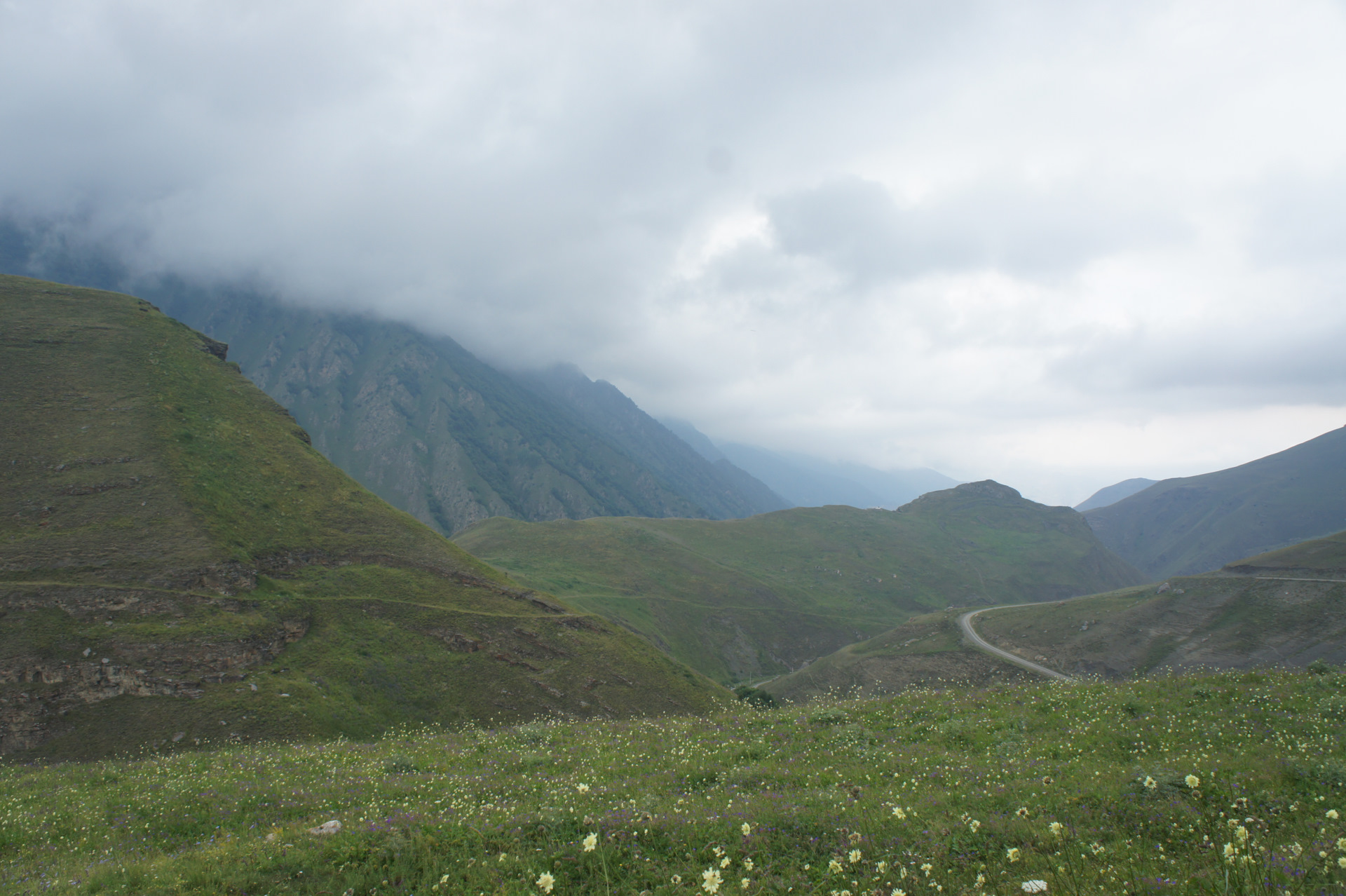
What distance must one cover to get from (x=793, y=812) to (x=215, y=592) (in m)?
53.9

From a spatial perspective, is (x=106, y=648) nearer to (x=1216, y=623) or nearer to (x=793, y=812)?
(x=793, y=812)

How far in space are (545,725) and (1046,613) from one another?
12340 centimetres

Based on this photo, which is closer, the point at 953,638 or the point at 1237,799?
the point at 1237,799

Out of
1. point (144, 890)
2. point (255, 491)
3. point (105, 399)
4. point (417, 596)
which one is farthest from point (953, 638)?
point (105, 399)

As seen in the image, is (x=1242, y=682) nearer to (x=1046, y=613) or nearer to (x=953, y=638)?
(x=953, y=638)

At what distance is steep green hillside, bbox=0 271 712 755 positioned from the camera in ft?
123

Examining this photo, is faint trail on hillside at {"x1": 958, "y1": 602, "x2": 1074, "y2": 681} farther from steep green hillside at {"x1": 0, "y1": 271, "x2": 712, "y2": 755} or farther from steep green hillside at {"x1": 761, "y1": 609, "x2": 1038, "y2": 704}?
steep green hillside at {"x1": 0, "y1": 271, "x2": 712, "y2": 755}

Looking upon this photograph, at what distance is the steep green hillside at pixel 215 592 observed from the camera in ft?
123

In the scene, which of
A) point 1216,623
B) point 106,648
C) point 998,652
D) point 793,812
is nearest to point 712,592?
point 998,652

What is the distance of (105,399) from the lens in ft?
210

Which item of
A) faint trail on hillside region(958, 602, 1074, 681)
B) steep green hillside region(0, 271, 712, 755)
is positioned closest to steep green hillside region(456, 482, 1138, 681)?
faint trail on hillside region(958, 602, 1074, 681)

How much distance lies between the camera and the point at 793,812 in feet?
32.4

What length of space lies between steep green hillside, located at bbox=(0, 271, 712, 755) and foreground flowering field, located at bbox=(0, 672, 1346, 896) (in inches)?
990

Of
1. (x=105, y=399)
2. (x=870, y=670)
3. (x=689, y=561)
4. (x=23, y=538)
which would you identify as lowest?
A: (x=870, y=670)
